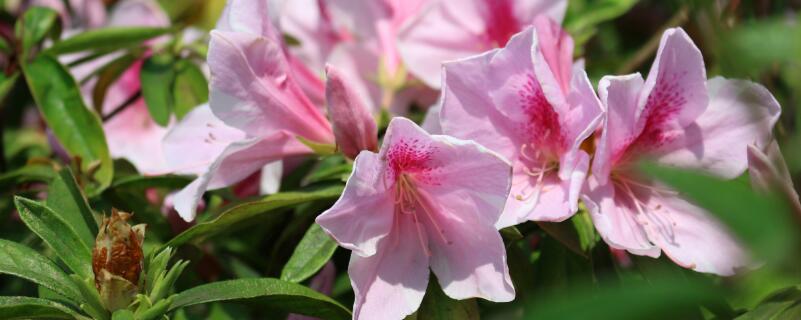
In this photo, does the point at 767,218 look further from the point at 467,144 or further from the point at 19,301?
the point at 19,301

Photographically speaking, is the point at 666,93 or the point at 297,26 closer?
the point at 666,93

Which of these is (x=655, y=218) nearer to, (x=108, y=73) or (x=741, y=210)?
(x=741, y=210)

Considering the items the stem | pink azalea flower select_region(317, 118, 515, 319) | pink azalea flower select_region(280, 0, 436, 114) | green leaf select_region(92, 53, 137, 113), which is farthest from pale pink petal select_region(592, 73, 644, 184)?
green leaf select_region(92, 53, 137, 113)

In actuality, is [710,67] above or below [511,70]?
below

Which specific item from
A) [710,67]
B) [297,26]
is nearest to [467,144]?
[297,26]

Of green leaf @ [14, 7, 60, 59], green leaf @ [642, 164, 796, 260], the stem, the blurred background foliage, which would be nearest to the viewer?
green leaf @ [642, 164, 796, 260]

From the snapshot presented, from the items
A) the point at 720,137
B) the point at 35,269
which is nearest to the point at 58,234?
the point at 35,269

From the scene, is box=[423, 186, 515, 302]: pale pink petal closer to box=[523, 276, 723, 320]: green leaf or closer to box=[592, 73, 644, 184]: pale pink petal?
box=[592, 73, 644, 184]: pale pink petal

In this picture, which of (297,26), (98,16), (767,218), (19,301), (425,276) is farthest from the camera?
(98,16)
